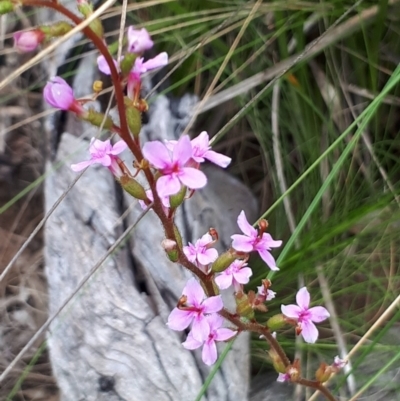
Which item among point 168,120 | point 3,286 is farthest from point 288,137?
point 3,286

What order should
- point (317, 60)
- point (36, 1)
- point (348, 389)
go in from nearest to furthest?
point (36, 1) < point (348, 389) < point (317, 60)

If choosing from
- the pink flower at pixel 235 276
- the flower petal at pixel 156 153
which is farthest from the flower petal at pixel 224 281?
the flower petal at pixel 156 153

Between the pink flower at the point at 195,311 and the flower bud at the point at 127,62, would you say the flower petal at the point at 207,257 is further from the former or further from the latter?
the flower bud at the point at 127,62

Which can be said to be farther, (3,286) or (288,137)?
(3,286)

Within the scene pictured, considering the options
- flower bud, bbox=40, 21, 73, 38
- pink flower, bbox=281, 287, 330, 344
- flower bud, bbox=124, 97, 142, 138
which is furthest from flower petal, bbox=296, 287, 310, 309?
flower bud, bbox=40, 21, 73, 38

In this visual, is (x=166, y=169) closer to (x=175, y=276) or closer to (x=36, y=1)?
(x=36, y=1)

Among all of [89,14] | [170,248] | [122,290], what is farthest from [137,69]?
[122,290]
